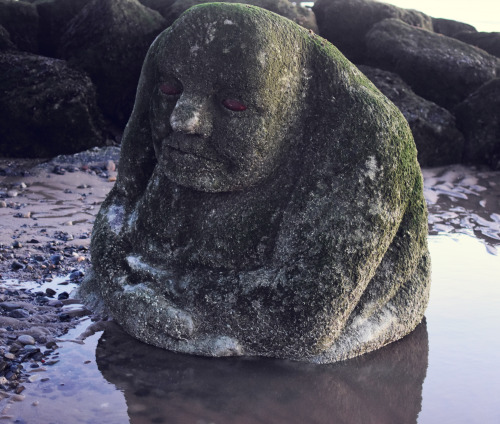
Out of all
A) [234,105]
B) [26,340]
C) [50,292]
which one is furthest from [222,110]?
[50,292]

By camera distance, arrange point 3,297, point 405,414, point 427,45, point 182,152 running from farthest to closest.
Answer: point 427,45, point 3,297, point 182,152, point 405,414

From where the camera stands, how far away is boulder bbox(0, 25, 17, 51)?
9625mm

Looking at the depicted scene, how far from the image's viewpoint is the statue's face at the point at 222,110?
3.33m

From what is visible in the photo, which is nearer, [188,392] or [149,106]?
[188,392]

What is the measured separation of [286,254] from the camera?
11.4ft

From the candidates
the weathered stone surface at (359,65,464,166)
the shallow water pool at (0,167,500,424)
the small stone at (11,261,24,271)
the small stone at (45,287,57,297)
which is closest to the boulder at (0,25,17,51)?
the small stone at (11,261,24,271)

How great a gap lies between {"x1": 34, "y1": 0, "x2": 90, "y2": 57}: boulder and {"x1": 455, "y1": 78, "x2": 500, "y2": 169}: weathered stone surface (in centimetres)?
646

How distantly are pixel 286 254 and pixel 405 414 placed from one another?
1.03 meters

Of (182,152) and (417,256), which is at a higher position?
(182,152)

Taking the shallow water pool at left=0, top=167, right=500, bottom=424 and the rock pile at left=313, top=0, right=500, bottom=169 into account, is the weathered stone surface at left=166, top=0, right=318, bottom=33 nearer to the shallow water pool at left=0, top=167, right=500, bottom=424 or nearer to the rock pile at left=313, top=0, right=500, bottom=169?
the rock pile at left=313, top=0, right=500, bottom=169

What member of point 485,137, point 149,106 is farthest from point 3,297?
point 485,137

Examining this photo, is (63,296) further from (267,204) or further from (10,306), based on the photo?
(267,204)

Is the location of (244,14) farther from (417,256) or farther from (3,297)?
(3,297)

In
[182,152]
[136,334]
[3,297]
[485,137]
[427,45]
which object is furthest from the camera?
[427,45]
